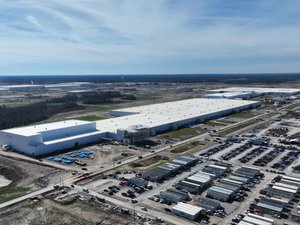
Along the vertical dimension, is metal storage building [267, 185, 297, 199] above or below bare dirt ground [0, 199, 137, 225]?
above

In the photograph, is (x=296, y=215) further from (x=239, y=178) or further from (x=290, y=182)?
(x=239, y=178)

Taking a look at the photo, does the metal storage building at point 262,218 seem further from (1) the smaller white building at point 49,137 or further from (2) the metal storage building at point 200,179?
(1) the smaller white building at point 49,137

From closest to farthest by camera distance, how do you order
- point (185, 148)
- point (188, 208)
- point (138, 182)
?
1. point (188, 208)
2. point (138, 182)
3. point (185, 148)

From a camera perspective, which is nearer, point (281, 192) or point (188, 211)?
point (188, 211)

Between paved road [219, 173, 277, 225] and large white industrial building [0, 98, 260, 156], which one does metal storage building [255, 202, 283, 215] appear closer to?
paved road [219, 173, 277, 225]

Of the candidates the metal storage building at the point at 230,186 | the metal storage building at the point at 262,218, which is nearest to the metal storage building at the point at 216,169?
the metal storage building at the point at 230,186

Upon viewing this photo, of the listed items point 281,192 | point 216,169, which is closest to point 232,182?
point 216,169

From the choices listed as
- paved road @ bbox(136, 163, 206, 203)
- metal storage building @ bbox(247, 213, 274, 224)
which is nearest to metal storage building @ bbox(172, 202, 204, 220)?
paved road @ bbox(136, 163, 206, 203)
